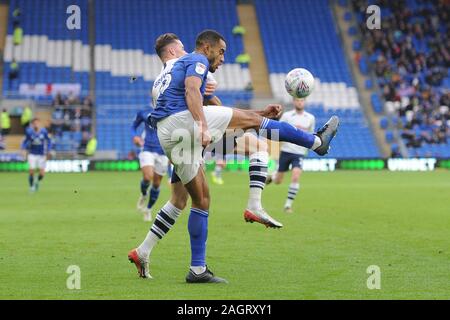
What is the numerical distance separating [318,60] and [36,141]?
91.1 feet

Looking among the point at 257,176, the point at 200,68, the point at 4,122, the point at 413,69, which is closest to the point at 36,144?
the point at 4,122

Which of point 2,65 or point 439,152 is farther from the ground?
point 2,65

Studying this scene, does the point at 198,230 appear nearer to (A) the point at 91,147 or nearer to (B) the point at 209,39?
(B) the point at 209,39

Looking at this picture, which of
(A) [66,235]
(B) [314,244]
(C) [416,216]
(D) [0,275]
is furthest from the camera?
(C) [416,216]

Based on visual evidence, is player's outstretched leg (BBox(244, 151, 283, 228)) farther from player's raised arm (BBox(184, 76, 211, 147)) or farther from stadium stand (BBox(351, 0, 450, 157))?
stadium stand (BBox(351, 0, 450, 157))

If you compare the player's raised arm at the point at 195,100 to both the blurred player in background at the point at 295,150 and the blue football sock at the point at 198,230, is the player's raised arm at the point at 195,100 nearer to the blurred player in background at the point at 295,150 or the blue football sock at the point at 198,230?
the blue football sock at the point at 198,230

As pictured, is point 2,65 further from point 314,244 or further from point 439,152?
point 314,244

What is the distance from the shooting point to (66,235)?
14.2m

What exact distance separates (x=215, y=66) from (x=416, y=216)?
9.59 meters

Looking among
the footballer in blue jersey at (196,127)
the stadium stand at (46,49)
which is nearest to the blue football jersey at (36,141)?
the stadium stand at (46,49)

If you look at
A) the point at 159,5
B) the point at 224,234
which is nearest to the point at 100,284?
the point at 224,234

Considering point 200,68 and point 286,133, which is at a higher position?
point 200,68

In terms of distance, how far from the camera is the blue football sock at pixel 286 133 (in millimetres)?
9172

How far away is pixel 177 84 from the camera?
904 centimetres
